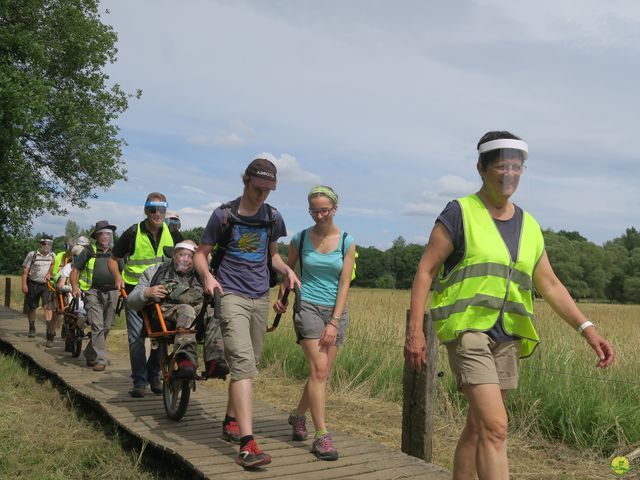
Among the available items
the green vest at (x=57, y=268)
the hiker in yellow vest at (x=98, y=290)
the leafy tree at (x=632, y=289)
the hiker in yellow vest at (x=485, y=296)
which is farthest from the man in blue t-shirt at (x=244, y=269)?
the leafy tree at (x=632, y=289)

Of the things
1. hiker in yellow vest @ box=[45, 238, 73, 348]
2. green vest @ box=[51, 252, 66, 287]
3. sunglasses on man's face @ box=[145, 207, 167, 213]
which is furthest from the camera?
green vest @ box=[51, 252, 66, 287]

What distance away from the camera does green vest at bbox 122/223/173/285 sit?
712 centimetres

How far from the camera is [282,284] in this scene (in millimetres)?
5184

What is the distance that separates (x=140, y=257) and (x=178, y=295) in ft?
3.79

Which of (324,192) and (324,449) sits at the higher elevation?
(324,192)

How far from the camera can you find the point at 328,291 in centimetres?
495

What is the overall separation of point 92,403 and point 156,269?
1.50m

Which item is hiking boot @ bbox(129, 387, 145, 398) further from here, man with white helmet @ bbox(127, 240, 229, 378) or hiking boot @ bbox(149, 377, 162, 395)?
man with white helmet @ bbox(127, 240, 229, 378)

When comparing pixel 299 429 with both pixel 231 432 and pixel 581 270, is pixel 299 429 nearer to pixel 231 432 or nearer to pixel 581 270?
pixel 231 432

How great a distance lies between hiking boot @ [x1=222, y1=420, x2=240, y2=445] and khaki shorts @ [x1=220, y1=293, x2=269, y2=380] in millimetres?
684

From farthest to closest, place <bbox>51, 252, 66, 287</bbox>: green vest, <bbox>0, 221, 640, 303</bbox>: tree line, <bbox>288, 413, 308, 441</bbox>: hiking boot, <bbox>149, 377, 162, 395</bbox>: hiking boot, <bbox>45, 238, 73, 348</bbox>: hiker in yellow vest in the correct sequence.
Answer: <bbox>0, 221, 640, 303</bbox>: tree line < <bbox>51, 252, 66, 287</bbox>: green vest < <bbox>45, 238, 73, 348</bbox>: hiker in yellow vest < <bbox>149, 377, 162, 395</bbox>: hiking boot < <bbox>288, 413, 308, 441</bbox>: hiking boot

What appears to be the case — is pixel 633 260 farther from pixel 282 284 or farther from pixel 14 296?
pixel 282 284

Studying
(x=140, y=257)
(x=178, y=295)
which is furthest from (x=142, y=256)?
(x=178, y=295)

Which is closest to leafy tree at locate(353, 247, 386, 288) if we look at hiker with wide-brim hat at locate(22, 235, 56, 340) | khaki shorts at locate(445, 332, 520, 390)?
hiker with wide-brim hat at locate(22, 235, 56, 340)
